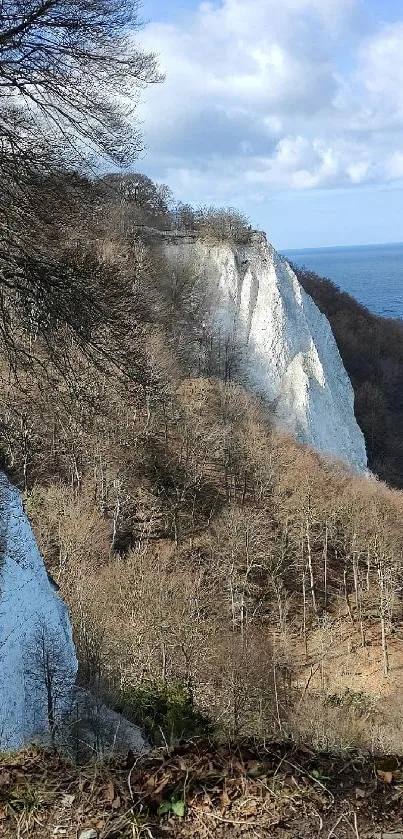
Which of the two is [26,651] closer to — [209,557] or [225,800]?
[225,800]

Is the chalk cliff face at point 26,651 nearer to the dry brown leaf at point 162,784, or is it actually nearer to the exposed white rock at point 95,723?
the exposed white rock at point 95,723

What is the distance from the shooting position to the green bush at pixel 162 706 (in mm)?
11898

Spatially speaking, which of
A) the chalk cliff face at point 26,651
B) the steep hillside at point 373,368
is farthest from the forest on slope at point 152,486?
the steep hillside at point 373,368

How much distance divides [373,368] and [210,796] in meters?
48.3

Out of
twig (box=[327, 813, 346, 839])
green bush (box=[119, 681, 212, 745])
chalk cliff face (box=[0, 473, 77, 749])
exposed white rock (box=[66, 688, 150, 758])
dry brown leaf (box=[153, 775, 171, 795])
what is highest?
dry brown leaf (box=[153, 775, 171, 795])

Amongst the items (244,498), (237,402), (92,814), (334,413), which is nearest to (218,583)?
(244,498)

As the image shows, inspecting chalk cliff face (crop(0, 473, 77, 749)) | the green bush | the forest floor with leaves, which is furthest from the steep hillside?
the forest floor with leaves

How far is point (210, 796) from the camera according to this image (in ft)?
9.04

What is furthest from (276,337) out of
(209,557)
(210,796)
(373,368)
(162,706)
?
(210,796)

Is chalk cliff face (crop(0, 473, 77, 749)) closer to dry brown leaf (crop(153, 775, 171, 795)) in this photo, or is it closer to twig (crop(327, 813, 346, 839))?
dry brown leaf (crop(153, 775, 171, 795))

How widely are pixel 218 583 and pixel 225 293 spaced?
749 inches

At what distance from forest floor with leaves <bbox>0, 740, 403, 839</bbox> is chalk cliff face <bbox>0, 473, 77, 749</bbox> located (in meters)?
6.26

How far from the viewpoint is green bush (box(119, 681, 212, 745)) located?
39.0 feet

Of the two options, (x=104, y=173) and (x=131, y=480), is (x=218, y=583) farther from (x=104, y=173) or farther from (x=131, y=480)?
(x=104, y=173)
